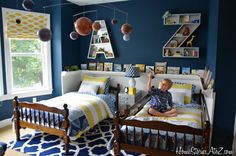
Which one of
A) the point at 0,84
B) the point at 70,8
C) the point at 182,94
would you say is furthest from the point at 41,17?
the point at 182,94

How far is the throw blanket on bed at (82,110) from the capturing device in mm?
2877

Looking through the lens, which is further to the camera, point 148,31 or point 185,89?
point 148,31

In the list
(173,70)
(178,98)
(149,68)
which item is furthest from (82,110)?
(173,70)

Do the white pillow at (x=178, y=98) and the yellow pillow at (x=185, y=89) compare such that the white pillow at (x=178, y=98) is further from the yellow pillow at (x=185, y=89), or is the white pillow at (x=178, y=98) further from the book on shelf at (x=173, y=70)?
the book on shelf at (x=173, y=70)

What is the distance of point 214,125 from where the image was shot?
2230 millimetres

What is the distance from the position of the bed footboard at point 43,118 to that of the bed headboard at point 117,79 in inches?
57.5

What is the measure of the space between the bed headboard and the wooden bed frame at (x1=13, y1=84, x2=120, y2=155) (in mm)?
1464

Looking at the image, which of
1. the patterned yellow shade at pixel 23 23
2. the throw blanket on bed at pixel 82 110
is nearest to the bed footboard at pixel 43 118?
the throw blanket on bed at pixel 82 110

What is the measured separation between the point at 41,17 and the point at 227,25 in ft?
12.0

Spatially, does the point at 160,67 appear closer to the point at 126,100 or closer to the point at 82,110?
the point at 126,100

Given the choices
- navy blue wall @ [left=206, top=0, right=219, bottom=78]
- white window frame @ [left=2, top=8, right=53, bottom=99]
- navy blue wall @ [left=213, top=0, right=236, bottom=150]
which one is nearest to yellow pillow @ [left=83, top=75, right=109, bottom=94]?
white window frame @ [left=2, top=8, right=53, bottom=99]

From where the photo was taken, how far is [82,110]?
3.15 meters

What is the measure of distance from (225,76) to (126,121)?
1238 mm

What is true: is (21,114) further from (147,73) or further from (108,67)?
(147,73)
